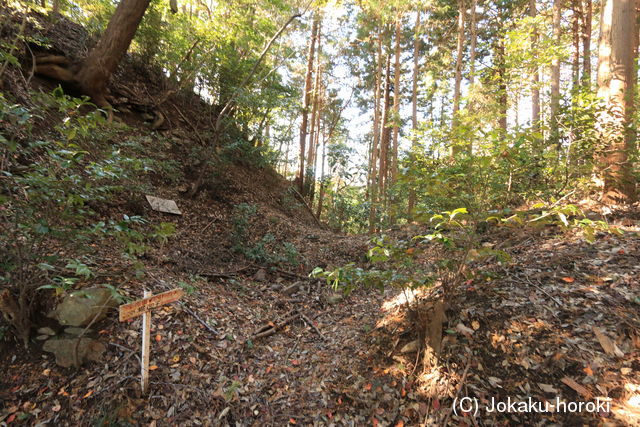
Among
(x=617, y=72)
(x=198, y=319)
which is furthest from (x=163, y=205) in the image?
(x=617, y=72)

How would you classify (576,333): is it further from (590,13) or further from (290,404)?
(590,13)

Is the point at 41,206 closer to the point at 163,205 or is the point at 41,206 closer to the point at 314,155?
the point at 163,205

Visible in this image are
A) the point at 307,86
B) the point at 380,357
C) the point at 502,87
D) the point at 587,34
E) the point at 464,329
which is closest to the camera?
the point at 464,329

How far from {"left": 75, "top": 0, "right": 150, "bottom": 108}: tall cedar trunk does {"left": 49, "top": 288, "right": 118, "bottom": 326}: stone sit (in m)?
5.23

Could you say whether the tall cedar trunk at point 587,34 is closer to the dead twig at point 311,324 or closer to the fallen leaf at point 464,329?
the fallen leaf at point 464,329

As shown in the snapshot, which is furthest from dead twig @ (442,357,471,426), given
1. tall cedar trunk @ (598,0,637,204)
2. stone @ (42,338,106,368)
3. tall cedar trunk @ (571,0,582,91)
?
tall cedar trunk @ (571,0,582,91)

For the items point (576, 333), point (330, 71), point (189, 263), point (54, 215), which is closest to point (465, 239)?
point (576, 333)

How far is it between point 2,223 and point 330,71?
Answer: 15.8m

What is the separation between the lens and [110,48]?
6.49 meters

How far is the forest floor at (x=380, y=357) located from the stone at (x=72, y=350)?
0.06 meters

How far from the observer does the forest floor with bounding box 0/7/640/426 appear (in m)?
2.16

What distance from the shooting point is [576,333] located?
2.32 m

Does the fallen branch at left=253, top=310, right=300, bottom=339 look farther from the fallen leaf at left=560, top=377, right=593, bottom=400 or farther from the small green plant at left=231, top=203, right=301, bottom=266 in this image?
the fallen leaf at left=560, top=377, right=593, bottom=400

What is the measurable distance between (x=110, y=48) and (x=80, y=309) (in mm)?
6590
